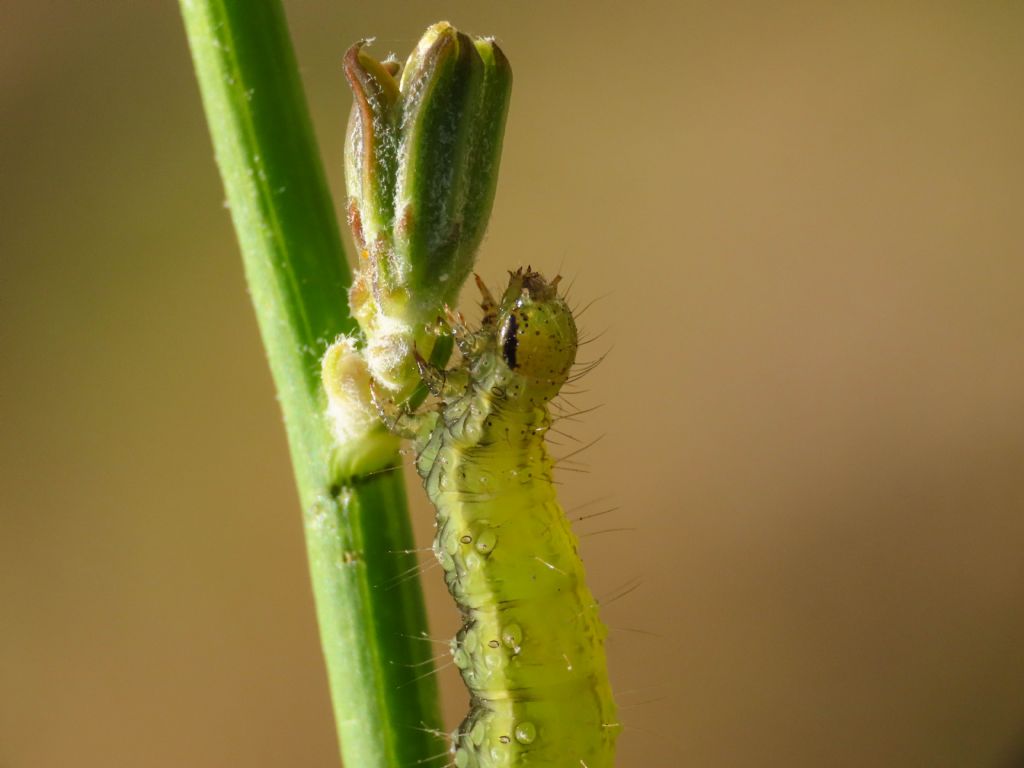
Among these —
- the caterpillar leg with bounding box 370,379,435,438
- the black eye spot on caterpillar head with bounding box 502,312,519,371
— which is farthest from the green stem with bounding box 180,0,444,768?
the black eye spot on caterpillar head with bounding box 502,312,519,371

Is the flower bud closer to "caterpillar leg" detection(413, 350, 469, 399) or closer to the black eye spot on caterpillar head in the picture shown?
"caterpillar leg" detection(413, 350, 469, 399)

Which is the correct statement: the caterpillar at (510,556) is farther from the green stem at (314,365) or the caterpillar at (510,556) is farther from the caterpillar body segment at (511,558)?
the green stem at (314,365)

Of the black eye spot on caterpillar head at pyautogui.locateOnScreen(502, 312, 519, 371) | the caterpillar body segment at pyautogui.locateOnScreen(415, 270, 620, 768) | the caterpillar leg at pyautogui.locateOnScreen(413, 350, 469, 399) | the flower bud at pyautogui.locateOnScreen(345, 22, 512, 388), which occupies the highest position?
the flower bud at pyautogui.locateOnScreen(345, 22, 512, 388)

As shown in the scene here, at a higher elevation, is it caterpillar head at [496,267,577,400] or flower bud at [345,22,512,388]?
flower bud at [345,22,512,388]

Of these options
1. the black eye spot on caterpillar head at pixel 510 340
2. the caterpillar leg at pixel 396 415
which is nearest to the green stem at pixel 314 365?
the caterpillar leg at pixel 396 415

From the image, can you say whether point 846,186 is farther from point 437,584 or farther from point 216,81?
point 216,81

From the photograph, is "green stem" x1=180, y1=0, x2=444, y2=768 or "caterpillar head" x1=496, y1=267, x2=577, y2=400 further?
"caterpillar head" x1=496, y1=267, x2=577, y2=400

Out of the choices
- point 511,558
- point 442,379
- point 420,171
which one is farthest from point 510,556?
point 420,171

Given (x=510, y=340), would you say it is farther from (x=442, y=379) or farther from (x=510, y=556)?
(x=510, y=556)
